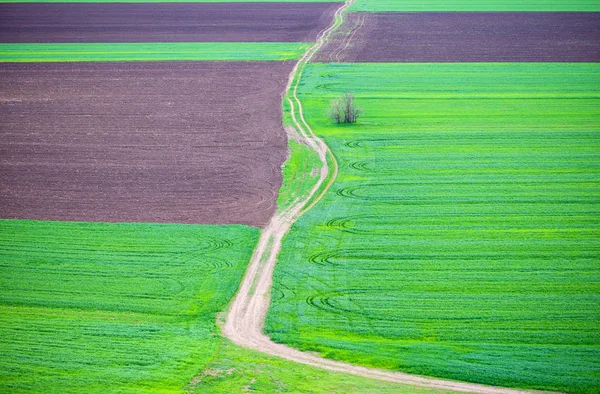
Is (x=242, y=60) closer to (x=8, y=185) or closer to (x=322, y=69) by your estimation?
(x=322, y=69)

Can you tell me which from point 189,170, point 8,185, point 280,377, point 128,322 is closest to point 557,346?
point 280,377

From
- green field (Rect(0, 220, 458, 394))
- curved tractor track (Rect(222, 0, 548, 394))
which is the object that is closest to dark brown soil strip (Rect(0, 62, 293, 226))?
curved tractor track (Rect(222, 0, 548, 394))

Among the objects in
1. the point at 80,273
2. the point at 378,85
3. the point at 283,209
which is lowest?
the point at 80,273

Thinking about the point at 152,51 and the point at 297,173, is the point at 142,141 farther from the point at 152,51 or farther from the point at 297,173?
the point at 152,51

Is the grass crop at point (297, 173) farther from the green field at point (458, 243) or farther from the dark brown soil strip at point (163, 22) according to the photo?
the dark brown soil strip at point (163, 22)

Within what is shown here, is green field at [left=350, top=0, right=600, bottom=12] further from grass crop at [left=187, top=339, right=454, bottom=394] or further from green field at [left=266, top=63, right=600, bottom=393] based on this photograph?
grass crop at [left=187, top=339, right=454, bottom=394]
